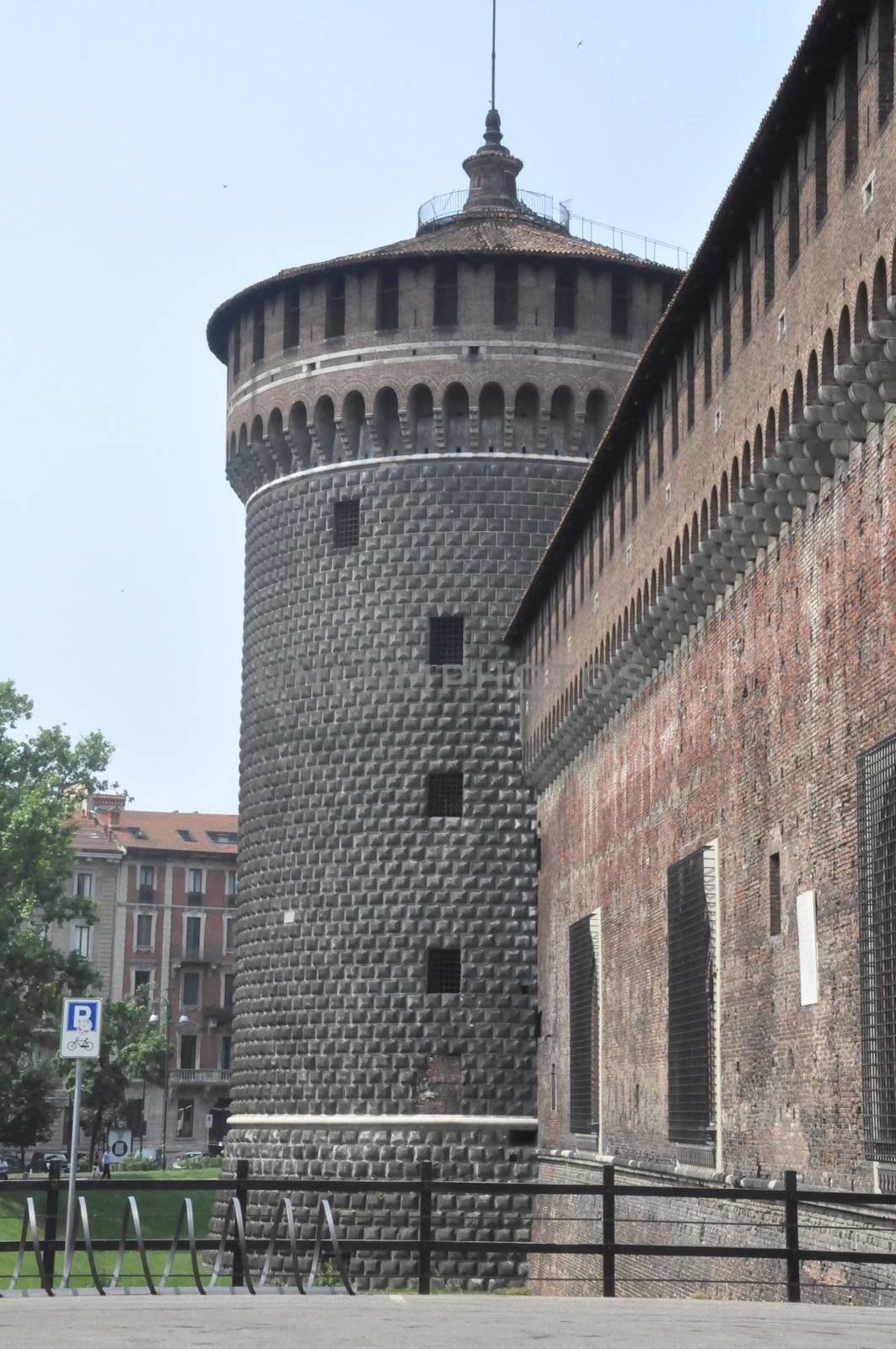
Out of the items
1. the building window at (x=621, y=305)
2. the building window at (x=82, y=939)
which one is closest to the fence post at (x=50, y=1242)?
the building window at (x=621, y=305)

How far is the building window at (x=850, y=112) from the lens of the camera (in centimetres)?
1519

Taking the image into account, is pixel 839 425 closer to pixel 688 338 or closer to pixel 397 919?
pixel 688 338

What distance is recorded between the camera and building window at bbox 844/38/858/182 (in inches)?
598

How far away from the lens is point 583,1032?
Answer: 27.8 m

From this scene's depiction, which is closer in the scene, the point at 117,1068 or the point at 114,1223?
the point at 114,1223

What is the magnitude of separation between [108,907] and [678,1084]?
64377mm

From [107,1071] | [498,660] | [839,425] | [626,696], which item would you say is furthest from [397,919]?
[107,1071]

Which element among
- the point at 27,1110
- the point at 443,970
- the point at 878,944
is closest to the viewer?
the point at 878,944

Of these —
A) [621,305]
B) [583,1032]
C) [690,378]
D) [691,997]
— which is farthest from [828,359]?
[621,305]

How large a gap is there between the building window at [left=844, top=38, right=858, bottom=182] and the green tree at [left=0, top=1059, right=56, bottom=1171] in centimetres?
5745

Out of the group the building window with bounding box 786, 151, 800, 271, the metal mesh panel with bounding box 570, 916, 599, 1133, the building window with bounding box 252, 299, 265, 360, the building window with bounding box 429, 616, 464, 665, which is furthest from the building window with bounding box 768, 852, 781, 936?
the building window with bounding box 252, 299, 265, 360

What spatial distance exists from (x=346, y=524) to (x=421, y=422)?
6.67ft

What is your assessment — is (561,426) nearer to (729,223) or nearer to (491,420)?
(491,420)

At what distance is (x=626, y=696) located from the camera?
25953 millimetres
